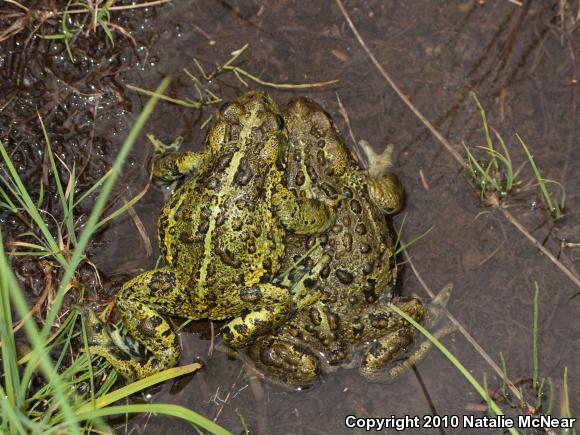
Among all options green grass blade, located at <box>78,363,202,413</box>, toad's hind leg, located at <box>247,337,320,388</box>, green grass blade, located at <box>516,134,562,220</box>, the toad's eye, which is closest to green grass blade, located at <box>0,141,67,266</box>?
green grass blade, located at <box>78,363,202,413</box>

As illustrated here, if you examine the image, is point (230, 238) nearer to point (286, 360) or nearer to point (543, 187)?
point (286, 360)

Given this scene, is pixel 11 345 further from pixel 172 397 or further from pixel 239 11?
pixel 239 11

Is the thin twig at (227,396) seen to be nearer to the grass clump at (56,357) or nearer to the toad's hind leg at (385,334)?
the grass clump at (56,357)

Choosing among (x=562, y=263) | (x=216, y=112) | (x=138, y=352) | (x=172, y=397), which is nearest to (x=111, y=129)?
(x=216, y=112)

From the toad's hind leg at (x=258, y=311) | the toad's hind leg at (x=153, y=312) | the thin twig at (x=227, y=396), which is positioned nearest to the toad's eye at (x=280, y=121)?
the toad's hind leg at (x=258, y=311)

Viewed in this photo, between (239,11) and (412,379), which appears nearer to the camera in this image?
(412,379)

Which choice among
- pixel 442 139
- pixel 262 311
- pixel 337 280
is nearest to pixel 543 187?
pixel 442 139
